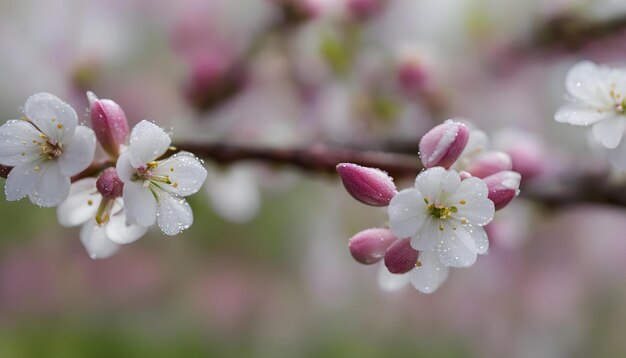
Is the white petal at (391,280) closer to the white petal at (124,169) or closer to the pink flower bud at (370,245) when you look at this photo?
the pink flower bud at (370,245)

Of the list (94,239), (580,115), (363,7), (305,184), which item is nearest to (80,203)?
(94,239)

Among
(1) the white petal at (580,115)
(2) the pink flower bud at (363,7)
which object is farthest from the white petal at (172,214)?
(2) the pink flower bud at (363,7)

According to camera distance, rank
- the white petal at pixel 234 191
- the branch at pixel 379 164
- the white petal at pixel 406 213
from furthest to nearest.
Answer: the white petal at pixel 234 191 → the branch at pixel 379 164 → the white petal at pixel 406 213

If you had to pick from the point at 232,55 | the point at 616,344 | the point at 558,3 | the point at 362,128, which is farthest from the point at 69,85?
the point at 616,344

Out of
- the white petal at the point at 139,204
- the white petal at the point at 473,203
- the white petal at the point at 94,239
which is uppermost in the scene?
the white petal at the point at 473,203

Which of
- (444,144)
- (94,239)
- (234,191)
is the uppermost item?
(444,144)

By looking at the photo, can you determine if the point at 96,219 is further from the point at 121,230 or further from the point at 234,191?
the point at 234,191
